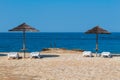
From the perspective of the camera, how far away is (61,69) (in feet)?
61.9

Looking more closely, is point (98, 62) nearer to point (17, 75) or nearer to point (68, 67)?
point (68, 67)

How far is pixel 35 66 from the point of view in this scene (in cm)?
1983

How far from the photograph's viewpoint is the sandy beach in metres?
16.6

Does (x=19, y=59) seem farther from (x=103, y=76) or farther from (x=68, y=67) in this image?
(x=103, y=76)

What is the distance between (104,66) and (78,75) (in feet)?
10.7

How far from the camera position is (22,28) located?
80.0ft

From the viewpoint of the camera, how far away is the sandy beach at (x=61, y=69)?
16562mm

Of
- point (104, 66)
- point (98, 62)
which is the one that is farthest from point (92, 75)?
point (98, 62)

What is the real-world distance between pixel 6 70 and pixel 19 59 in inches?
193

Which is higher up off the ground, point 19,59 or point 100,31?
point 100,31

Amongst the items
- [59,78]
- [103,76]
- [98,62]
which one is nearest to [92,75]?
[103,76]

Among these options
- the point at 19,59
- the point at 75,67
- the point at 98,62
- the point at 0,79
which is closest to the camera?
the point at 0,79

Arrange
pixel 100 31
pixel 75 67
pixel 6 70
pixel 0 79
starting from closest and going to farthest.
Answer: pixel 0 79
pixel 6 70
pixel 75 67
pixel 100 31

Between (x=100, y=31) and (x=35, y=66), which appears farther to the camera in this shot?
(x=100, y=31)
